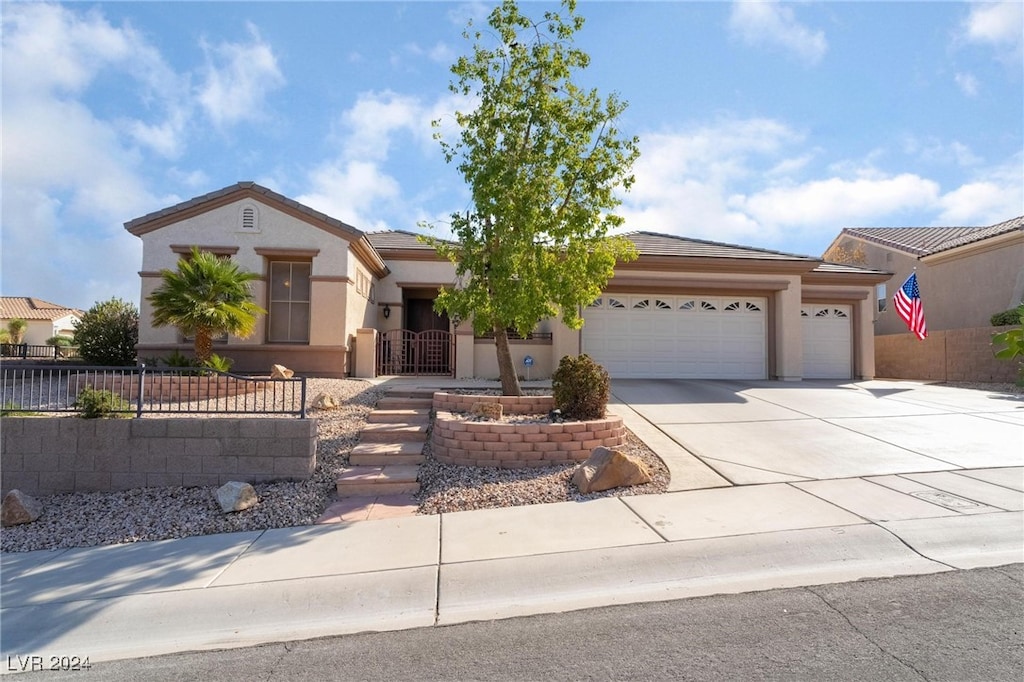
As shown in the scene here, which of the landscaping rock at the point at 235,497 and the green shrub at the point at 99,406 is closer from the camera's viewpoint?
the landscaping rock at the point at 235,497

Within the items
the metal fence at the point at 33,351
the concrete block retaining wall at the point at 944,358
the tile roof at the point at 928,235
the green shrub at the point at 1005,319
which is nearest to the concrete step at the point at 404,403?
the metal fence at the point at 33,351

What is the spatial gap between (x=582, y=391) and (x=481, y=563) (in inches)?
146

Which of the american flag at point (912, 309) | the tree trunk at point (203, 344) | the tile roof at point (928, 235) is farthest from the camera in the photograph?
the tile roof at point (928, 235)

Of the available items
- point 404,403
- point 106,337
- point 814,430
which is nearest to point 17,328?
point 106,337

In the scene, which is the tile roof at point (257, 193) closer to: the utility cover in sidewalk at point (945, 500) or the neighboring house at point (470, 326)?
the neighboring house at point (470, 326)

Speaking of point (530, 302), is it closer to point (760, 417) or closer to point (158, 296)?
point (760, 417)

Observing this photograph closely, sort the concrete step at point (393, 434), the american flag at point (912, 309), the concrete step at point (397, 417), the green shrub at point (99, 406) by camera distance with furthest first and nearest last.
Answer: the american flag at point (912, 309) → the concrete step at point (397, 417) → the concrete step at point (393, 434) → the green shrub at point (99, 406)

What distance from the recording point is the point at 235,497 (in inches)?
252

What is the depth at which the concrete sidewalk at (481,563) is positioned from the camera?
13.1 ft

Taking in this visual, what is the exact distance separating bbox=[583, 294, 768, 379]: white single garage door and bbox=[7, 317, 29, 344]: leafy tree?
38.3 m

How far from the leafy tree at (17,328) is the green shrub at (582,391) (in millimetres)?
40355

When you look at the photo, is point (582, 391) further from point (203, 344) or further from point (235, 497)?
point (203, 344)

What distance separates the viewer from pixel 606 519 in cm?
558

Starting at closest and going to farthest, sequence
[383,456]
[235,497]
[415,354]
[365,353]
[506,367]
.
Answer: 1. [235,497]
2. [383,456]
3. [506,367]
4. [365,353]
5. [415,354]
